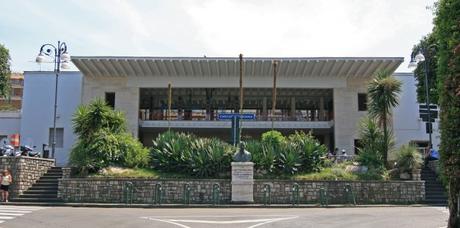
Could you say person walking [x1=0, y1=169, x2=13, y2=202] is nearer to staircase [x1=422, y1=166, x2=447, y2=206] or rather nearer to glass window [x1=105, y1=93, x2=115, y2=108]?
glass window [x1=105, y1=93, x2=115, y2=108]

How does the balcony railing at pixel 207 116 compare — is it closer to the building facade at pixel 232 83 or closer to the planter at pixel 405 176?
the building facade at pixel 232 83

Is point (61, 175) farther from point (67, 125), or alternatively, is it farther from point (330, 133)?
point (330, 133)

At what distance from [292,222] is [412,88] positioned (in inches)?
1162

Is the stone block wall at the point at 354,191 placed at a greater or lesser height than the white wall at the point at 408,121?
lesser

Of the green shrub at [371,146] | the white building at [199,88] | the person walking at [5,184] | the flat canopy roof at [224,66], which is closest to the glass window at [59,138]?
the white building at [199,88]

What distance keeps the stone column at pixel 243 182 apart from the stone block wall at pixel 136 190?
0.55 metres

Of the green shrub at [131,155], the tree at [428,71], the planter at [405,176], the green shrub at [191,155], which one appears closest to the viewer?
the green shrub at [191,155]

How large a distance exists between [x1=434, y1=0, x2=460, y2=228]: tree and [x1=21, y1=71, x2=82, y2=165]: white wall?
33103mm

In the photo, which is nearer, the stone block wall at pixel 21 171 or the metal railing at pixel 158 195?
the metal railing at pixel 158 195

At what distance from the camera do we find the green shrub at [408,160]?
24344mm

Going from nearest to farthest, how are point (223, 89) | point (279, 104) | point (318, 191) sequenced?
1. point (318, 191)
2. point (223, 89)
3. point (279, 104)

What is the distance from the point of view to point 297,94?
141ft

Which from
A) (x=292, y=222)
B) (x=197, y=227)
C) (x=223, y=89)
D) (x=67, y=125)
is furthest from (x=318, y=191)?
(x=67, y=125)

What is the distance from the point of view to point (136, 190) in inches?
893
